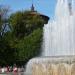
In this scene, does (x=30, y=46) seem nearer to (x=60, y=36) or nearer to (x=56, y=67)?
(x=60, y=36)

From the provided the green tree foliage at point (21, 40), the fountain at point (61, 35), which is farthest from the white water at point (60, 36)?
the green tree foliage at point (21, 40)

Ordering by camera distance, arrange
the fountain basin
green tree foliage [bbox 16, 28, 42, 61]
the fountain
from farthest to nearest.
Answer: green tree foliage [bbox 16, 28, 42, 61] < the fountain < the fountain basin

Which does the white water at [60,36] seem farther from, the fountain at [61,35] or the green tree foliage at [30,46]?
the green tree foliage at [30,46]

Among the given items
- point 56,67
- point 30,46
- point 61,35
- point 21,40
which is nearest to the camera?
point 56,67

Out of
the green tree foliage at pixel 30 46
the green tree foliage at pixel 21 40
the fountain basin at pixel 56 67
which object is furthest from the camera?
the green tree foliage at pixel 21 40

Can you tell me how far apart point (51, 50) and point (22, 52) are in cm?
2155

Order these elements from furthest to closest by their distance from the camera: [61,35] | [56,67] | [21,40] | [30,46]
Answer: [21,40], [30,46], [61,35], [56,67]

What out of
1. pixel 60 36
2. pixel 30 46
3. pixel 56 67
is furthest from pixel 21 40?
pixel 56 67

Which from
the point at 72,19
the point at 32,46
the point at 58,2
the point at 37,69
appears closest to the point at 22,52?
the point at 32,46

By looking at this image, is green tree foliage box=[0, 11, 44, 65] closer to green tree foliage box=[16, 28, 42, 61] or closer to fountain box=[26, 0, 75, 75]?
green tree foliage box=[16, 28, 42, 61]

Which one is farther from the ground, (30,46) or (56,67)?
(56,67)

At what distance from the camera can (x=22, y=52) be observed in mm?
54406

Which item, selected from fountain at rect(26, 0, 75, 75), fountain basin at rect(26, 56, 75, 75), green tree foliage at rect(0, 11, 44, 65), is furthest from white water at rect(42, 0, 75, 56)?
green tree foliage at rect(0, 11, 44, 65)

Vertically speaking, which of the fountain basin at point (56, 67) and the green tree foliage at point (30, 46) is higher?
the fountain basin at point (56, 67)
